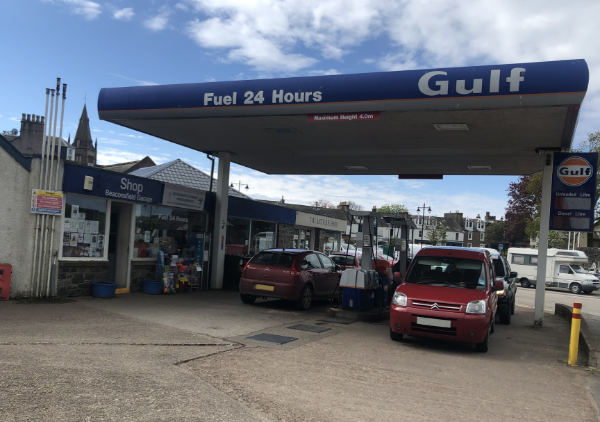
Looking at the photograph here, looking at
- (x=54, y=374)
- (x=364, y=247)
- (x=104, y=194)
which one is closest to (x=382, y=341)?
(x=364, y=247)

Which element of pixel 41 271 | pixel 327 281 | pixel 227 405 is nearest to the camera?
pixel 227 405

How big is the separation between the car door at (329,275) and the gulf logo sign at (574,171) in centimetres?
622

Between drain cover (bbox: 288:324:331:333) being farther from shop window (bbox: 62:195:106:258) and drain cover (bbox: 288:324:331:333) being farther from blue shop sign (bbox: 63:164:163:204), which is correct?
blue shop sign (bbox: 63:164:163:204)

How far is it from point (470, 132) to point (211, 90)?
575 centimetres

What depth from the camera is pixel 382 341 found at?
912 cm

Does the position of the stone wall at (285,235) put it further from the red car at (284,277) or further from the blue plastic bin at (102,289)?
the blue plastic bin at (102,289)

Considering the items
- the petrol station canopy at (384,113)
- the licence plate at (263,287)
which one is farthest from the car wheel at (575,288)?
A: the licence plate at (263,287)

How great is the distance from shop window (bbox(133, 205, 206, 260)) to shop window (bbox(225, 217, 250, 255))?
1627 mm

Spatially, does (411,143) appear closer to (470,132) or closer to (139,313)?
(470,132)

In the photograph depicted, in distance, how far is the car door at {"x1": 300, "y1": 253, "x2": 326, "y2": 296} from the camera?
12.9 metres

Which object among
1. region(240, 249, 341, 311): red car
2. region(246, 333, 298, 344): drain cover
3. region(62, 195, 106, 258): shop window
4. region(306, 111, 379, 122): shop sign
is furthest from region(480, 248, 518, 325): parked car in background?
region(62, 195, 106, 258): shop window

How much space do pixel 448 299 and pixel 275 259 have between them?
5237mm

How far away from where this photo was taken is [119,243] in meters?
13.4

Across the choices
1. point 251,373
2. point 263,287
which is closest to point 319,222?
point 263,287
